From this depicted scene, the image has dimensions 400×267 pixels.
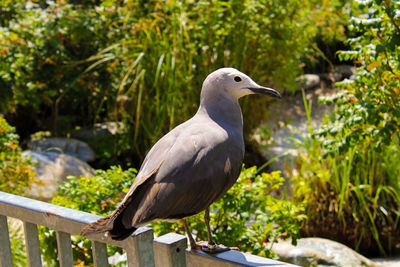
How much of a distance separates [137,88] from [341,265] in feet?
8.58

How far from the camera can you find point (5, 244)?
183cm

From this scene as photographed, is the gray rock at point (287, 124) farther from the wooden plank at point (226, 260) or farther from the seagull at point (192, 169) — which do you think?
the wooden plank at point (226, 260)

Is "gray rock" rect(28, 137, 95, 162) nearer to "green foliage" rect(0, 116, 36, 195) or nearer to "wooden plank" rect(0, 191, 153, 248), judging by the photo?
"green foliage" rect(0, 116, 36, 195)

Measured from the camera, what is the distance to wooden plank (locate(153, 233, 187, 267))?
138 cm

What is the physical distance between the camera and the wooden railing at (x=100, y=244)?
1370 millimetres

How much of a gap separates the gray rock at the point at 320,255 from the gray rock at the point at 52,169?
2030 mm

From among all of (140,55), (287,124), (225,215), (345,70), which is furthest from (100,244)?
(345,70)

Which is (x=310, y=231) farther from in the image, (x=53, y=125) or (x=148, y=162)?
(x=53, y=125)

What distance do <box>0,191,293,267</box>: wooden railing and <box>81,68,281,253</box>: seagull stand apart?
0.20ft

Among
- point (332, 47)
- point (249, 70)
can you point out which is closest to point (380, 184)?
point (249, 70)

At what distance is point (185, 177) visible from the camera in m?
1.43

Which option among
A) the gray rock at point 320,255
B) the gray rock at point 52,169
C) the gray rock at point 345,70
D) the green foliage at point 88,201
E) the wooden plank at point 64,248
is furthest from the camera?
the gray rock at point 345,70

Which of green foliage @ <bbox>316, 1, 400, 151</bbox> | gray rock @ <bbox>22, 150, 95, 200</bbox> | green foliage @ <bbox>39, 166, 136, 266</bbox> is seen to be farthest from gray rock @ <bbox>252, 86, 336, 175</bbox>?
green foliage @ <bbox>39, 166, 136, 266</bbox>

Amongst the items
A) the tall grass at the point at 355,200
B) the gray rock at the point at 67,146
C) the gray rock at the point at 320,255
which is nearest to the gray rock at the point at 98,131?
the gray rock at the point at 67,146
